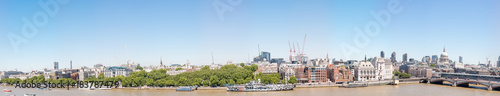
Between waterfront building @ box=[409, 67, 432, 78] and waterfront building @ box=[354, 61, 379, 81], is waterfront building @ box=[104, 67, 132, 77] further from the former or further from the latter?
waterfront building @ box=[409, 67, 432, 78]

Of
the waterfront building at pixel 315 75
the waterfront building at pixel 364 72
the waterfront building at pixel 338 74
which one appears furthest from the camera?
the waterfront building at pixel 364 72

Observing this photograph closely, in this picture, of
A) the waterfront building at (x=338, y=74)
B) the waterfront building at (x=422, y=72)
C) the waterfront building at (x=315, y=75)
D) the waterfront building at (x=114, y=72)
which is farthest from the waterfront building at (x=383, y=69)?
the waterfront building at (x=114, y=72)

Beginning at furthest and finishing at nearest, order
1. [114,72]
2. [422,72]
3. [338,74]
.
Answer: [114,72], [422,72], [338,74]

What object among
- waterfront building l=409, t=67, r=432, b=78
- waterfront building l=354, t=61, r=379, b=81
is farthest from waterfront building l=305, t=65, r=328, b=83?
waterfront building l=409, t=67, r=432, b=78

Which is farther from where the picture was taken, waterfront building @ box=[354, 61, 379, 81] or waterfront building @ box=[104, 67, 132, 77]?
waterfront building @ box=[104, 67, 132, 77]

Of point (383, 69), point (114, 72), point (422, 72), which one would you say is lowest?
point (422, 72)

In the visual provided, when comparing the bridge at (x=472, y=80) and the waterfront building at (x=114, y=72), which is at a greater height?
the waterfront building at (x=114, y=72)

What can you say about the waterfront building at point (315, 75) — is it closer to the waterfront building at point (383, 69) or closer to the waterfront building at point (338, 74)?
the waterfront building at point (338, 74)

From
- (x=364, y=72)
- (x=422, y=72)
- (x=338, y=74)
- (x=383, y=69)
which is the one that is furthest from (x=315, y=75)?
(x=422, y=72)

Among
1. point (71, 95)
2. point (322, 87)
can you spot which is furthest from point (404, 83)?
point (71, 95)

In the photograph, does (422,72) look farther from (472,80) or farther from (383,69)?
(472,80)

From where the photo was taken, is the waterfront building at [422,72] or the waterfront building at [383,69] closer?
the waterfront building at [383,69]

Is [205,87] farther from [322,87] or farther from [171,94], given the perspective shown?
[322,87]

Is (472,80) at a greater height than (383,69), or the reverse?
(383,69)
